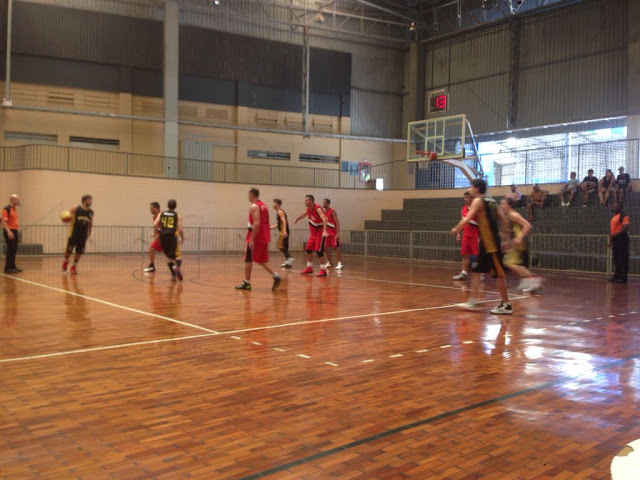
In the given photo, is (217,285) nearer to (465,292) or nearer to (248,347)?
(465,292)

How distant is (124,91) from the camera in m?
26.0

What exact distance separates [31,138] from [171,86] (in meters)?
6.28

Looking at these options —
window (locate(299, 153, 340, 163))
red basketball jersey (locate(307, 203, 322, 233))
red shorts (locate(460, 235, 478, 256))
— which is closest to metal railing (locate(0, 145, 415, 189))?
window (locate(299, 153, 340, 163))

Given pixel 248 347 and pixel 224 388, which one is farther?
pixel 248 347

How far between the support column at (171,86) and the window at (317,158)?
22.5 feet

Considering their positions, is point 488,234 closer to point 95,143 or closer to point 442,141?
point 442,141

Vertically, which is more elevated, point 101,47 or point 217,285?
point 101,47

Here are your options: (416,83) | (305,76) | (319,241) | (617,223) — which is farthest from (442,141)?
(319,241)

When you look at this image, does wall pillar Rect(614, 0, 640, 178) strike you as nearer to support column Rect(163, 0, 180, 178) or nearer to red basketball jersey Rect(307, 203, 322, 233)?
red basketball jersey Rect(307, 203, 322, 233)

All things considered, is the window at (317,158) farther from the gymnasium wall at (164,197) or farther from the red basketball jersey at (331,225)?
the red basketball jersey at (331,225)

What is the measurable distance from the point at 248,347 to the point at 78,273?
9960 mm

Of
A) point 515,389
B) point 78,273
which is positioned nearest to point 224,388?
point 515,389

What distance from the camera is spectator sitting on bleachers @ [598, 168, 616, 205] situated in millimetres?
18719

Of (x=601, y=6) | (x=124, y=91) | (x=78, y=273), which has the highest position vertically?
(x=601, y=6)
